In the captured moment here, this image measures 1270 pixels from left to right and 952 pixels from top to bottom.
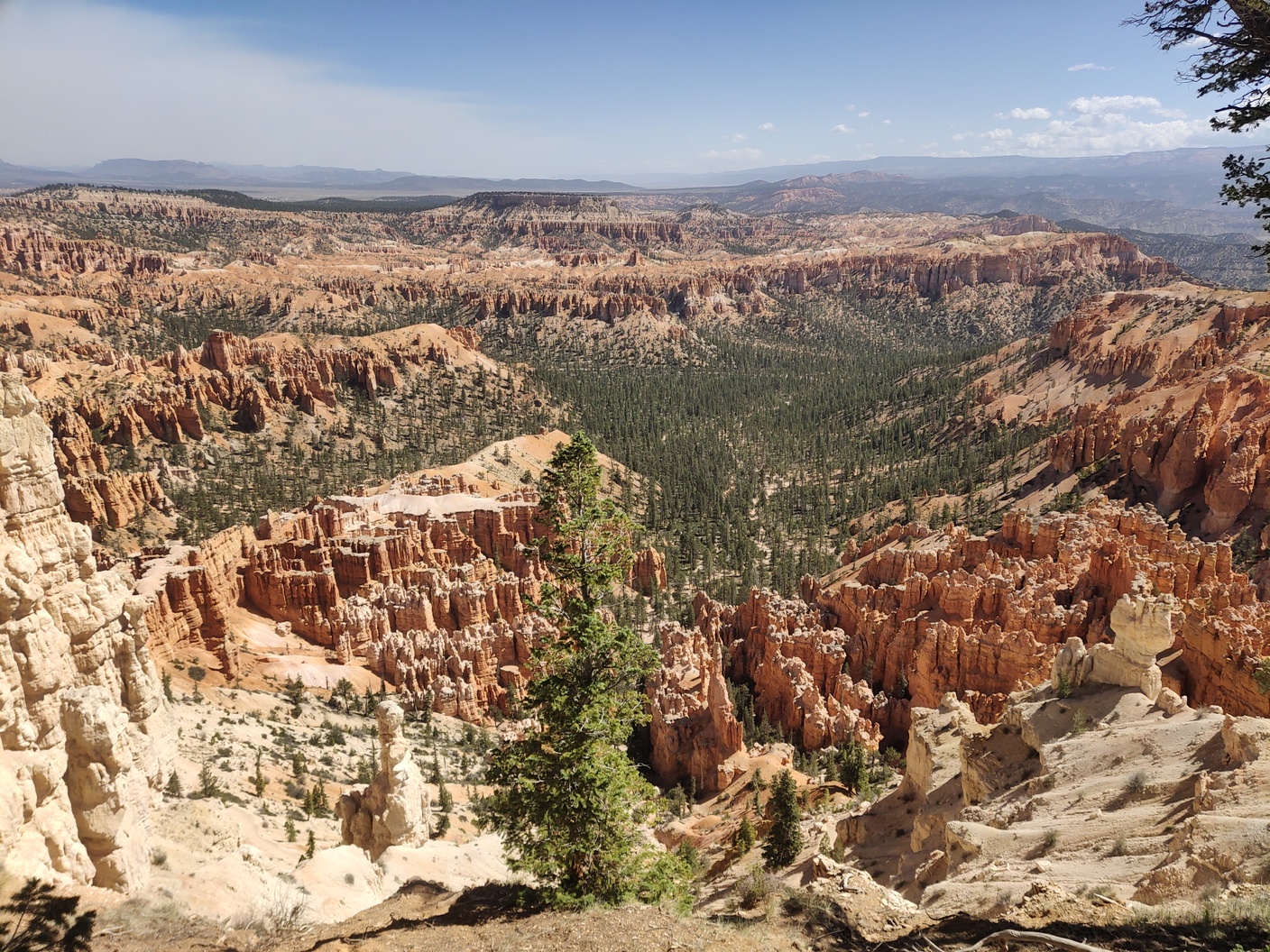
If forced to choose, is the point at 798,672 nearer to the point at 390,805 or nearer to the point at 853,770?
the point at 853,770

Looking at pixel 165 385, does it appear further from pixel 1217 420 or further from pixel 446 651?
pixel 1217 420

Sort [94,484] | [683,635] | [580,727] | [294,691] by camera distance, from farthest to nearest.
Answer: [94,484]
[683,635]
[294,691]
[580,727]

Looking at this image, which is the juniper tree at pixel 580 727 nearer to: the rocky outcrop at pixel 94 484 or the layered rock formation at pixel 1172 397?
the layered rock formation at pixel 1172 397

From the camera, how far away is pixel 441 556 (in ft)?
165

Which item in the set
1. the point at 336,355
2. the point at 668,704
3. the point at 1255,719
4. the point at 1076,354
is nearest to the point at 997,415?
the point at 1076,354

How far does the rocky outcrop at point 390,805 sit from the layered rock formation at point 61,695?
469 centimetres

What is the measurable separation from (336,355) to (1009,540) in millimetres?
89682

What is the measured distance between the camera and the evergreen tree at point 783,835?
19766mm

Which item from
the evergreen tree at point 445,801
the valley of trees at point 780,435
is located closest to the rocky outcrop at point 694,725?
the evergreen tree at point 445,801

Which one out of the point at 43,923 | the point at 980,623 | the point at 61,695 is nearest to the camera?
the point at 43,923

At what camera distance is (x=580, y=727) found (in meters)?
11.5

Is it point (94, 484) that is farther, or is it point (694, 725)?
point (94, 484)

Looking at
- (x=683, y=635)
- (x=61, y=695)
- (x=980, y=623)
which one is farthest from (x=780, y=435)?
(x=61, y=695)

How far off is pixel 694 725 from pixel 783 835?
44.9 ft
